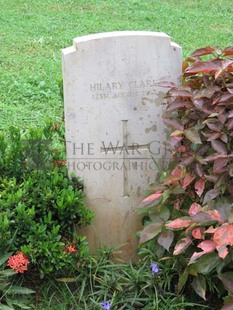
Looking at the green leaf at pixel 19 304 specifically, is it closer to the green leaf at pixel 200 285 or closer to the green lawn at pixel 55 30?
the green leaf at pixel 200 285

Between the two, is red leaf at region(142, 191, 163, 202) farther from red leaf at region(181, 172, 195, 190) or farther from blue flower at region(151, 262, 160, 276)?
blue flower at region(151, 262, 160, 276)

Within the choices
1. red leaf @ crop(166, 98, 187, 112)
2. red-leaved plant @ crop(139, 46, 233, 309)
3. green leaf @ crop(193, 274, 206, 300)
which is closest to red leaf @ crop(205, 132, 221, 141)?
red-leaved plant @ crop(139, 46, 233, 309)

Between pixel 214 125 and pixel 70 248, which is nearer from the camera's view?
pixel 214 125

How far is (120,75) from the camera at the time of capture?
10.6 feet

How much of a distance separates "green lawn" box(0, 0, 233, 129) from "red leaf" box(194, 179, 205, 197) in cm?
229

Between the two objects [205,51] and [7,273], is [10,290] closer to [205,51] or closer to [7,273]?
[7,273]

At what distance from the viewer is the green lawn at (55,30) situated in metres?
5.52

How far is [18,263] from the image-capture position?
2.92 meters

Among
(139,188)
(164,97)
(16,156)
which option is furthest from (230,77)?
(16,156)

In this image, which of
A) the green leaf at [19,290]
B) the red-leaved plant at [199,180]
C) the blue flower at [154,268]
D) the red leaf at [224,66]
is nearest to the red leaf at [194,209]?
the red-leaved plant at [199,180]

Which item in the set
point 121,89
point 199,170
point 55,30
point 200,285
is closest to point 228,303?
point 200,285

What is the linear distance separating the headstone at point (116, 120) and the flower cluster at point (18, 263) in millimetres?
535

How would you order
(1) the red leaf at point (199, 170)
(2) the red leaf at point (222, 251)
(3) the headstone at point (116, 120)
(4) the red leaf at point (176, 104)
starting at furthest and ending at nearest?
1. (3) the headstone at point (116, 120)
2. (4) the red leaf at point (176, 104)
3. (1) the red leaf at point (199, 170)
4. (2) the red leaf at point (222, 251)

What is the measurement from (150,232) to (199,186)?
12.4 inches
